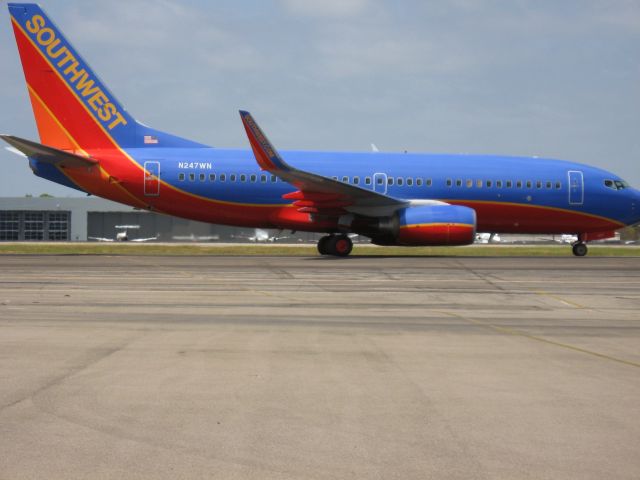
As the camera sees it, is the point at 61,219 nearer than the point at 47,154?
No

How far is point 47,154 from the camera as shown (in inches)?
1062

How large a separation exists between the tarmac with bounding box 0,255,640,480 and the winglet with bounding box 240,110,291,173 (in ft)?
37.9

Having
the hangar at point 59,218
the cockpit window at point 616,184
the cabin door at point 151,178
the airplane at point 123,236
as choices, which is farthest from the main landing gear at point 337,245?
the hangar at point 59,218

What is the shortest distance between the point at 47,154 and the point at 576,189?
20.1m

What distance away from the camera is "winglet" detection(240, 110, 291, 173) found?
25016 mm

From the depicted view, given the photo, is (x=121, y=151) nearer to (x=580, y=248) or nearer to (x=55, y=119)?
(x=55, y=119)

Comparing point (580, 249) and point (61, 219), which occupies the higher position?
point (61, 219)

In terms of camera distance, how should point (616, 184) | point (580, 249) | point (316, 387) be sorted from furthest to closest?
1. point (580, 249)
2. point (616, 184)
3. point (316, 387)

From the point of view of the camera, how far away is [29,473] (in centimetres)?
430

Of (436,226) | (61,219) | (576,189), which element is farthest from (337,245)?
(61,219)

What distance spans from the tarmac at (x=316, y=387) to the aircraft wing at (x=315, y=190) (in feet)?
38.0

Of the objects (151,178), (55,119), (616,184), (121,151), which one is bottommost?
(151,178)

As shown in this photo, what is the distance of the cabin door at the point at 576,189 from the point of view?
30000 millimetres

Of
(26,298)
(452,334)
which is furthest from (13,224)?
(452,334)
